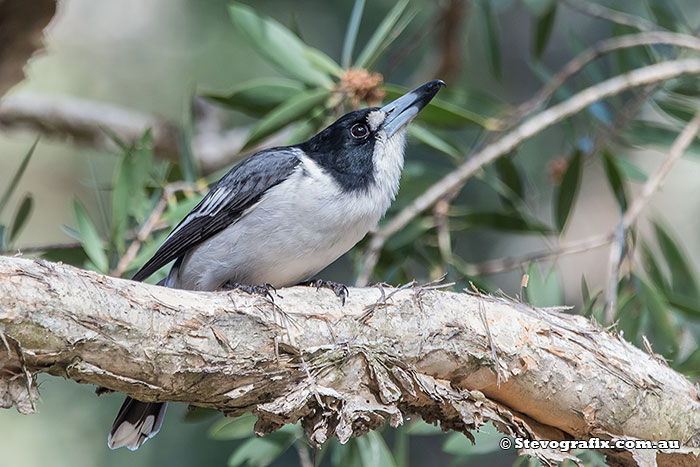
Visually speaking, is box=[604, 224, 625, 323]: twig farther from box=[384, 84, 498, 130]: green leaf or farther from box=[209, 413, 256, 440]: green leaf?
box=[209, 413, 256, 440]: green leaf

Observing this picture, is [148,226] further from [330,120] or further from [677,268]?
[677,268]

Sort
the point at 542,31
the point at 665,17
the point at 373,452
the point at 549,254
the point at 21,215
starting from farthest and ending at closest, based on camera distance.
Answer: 1. the point at 542,31
2. the point at 665,17
3. the point at 549,254
4. the point at 21,215
5. the point at 373,452

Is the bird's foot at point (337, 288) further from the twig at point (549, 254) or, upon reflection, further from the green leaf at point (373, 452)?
the twig at point (549, 254)

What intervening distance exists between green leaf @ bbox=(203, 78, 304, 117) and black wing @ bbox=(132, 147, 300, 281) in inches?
20.1

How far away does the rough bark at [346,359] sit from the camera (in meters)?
1.67

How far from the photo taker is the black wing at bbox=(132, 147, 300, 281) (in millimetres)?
2596

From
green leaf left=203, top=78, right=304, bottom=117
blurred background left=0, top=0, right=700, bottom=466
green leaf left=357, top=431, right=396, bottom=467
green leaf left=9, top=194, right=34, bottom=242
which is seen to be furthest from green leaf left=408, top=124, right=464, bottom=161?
green leaf left=9, top=194, right=34, bottom=242

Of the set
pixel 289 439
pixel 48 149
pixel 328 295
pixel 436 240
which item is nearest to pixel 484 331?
pixel 328 295

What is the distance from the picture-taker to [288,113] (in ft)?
9.86

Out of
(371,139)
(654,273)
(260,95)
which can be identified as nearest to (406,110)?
(371,139)

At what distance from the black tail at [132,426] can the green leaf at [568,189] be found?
1813mm

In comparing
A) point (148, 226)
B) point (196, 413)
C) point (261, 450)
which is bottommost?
point (261, 450)

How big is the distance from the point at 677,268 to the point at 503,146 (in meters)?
0.97

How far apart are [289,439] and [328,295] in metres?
1.01
